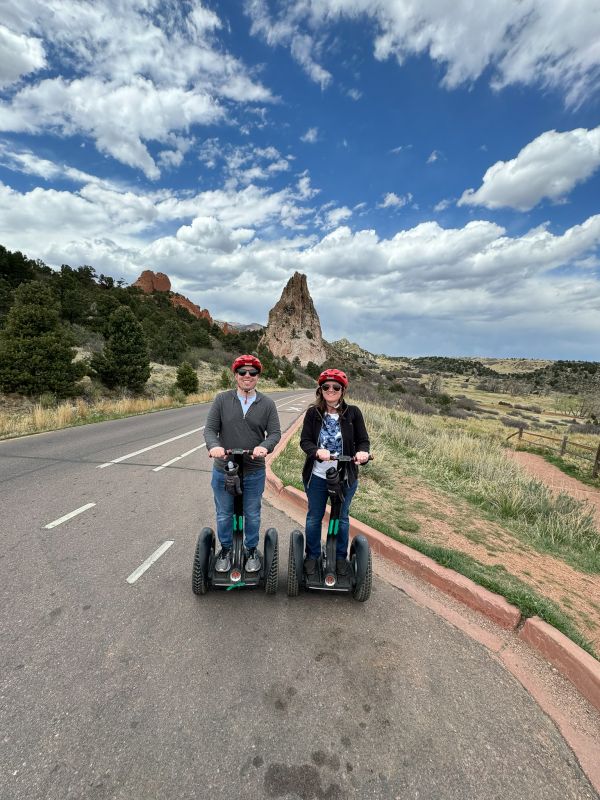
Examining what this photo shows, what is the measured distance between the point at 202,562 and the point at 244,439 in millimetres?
1140

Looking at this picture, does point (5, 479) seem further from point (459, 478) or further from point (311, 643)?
point (459, 478)

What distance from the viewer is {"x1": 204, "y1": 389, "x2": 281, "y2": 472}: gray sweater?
317cm

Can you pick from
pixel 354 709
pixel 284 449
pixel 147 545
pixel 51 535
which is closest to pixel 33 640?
pixel 147 545

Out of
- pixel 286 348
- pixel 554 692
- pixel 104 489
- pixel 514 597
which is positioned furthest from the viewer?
pixel 286 348

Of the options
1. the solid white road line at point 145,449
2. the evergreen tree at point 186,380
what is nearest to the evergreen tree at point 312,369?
the evergreen tree at point 186,380

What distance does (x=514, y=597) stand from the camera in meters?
3.17

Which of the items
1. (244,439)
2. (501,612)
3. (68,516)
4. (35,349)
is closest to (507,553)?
(501,612)

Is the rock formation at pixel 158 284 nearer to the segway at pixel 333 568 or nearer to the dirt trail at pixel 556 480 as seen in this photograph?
the dirt trail at pixel 556 480

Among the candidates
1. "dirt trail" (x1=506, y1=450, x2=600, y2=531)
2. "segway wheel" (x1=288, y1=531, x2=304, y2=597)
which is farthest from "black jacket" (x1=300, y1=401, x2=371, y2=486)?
"dirt trail" (x1=506, y1=450, x2=600, y2=531)

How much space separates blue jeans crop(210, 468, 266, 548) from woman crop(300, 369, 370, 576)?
447 mm

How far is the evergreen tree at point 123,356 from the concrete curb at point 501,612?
19913 mm

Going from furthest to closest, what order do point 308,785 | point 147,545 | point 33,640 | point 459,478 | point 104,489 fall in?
1. point 459,478
2. point 104,489
3. point 147,545
4. point 33,640
5. point 308,785

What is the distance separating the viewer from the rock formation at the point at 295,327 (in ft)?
282

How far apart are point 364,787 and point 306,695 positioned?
57 cm
